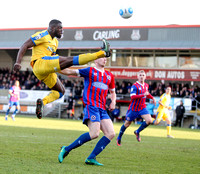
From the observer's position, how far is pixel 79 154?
8.97 meters

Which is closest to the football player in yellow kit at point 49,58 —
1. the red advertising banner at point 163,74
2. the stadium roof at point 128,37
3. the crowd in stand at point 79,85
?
the crowd in stand at point 79,85

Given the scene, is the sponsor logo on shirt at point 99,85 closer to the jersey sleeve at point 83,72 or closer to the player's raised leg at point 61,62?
the jersey sleeve at point 83,72

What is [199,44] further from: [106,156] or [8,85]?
[106,156]

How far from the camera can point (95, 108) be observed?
24.7ft

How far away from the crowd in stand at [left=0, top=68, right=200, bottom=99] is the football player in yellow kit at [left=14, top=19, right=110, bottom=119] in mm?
22304

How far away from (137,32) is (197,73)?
271 inches

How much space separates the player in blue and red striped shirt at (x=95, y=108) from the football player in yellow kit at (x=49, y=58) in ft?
1.44

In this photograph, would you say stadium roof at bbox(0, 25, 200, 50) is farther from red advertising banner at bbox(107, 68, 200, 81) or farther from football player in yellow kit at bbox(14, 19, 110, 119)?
football player in yellow kit at bbox(14, 19, 110, 119)

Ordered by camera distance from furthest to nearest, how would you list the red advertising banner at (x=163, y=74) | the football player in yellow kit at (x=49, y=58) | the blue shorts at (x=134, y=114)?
the red advertising banner at (x=163, y=74)
the blue shorts at (x=134, y=114)
the football player in yellow kit at (x=49, y=58)

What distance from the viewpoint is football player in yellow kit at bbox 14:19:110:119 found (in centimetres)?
690

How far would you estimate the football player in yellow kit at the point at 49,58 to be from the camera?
6898 millimetres

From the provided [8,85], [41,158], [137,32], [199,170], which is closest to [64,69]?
[41,158]

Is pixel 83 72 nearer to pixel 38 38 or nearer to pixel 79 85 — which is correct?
pixel 38 38

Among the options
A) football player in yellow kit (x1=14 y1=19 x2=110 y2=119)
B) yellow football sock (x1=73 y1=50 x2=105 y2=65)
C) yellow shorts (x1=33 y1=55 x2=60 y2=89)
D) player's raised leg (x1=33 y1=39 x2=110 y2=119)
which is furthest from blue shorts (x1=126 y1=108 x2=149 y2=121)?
yellow football sock (x1=73 y1=50 x2=105 y2=65)
